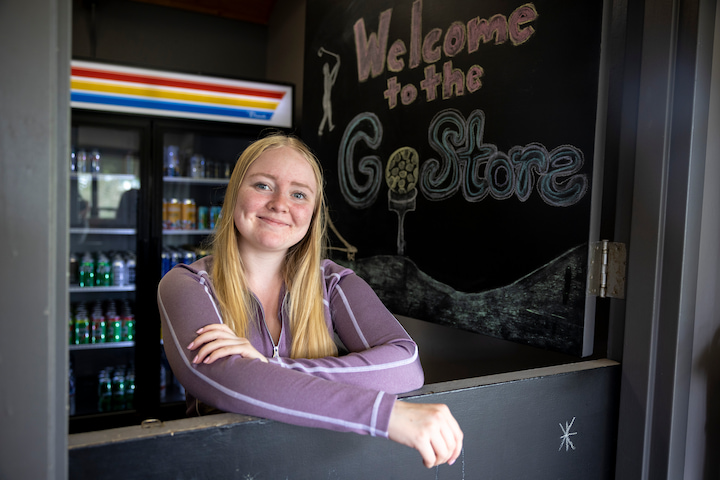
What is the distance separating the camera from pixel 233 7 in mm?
4078

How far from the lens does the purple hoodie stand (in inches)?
32.9

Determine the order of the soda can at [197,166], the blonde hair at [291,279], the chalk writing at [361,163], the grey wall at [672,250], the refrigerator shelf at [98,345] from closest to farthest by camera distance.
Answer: the grey wall at [672,250] < the blonde hair at [291,279] < the chalk writing at [361,163] < the refrigerator shelf at [98,345] < the soda can at [197,166]

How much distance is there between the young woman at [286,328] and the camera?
836mm

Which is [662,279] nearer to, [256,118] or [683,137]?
[683,137]

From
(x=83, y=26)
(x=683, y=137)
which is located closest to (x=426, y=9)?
(x=683, y=137)

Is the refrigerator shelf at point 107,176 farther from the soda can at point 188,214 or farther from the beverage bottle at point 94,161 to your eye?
the soda can at point 188,214

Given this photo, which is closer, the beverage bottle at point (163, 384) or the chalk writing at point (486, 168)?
the chalk writing at point (486, 168)

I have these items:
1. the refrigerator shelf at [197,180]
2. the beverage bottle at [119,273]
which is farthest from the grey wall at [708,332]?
the beverage bottle at [119,273]

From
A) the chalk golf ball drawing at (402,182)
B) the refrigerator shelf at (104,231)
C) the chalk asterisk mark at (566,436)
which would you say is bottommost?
the chalk asterisk mark at (566,436)

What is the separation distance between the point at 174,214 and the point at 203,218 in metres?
0.21

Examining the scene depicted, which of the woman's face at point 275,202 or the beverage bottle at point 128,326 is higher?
the woman's face at point 275,202

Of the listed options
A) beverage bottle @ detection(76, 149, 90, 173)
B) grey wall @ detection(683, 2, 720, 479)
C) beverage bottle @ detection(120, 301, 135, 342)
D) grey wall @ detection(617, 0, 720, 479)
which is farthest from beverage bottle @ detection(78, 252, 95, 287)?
grey wall @ detection(683, 2, 720, 479)

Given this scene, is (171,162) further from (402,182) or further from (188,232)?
(402,182)

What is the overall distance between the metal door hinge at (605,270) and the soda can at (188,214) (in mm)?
2965
